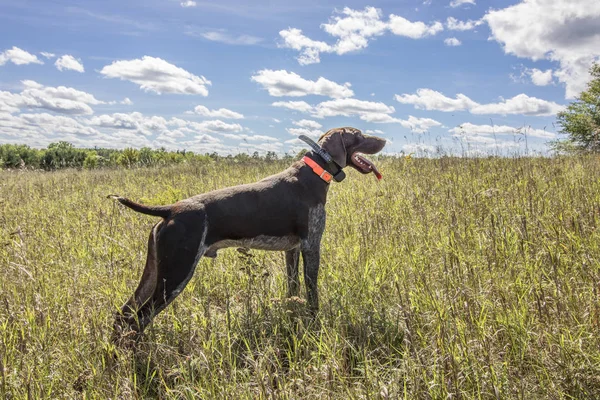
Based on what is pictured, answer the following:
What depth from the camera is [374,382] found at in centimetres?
244

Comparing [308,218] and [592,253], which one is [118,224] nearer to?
[308,218]

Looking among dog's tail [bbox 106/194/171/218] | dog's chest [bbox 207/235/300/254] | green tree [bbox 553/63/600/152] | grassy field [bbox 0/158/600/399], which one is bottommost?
grassy field [bbox 0/158/600/399]

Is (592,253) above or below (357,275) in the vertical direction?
above

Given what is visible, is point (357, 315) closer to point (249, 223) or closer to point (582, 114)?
point (249, 223)

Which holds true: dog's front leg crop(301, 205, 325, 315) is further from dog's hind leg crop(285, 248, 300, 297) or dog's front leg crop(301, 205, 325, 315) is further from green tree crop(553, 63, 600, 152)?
green tree crop(553, 63, 600, 152)

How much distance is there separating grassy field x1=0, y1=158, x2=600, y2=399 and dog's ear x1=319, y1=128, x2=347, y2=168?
1.14 meters

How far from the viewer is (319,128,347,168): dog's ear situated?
4230 mm

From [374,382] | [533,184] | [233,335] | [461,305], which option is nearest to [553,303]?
[461,305]

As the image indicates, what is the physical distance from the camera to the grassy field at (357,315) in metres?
2.50

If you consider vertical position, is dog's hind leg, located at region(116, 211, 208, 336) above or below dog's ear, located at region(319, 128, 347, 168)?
below

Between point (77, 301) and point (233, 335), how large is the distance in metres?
1.77

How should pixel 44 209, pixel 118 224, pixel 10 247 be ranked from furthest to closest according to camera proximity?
1. pixel 44 209
2. pixel 118 224
3. pixel 10 247

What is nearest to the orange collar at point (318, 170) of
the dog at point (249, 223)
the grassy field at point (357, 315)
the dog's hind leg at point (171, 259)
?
the dog at point (249, 223)

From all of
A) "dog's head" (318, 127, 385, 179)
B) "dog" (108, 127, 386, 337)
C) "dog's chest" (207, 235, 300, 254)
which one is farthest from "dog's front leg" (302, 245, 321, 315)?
"dog's head" (318, 127, 385, 179)
